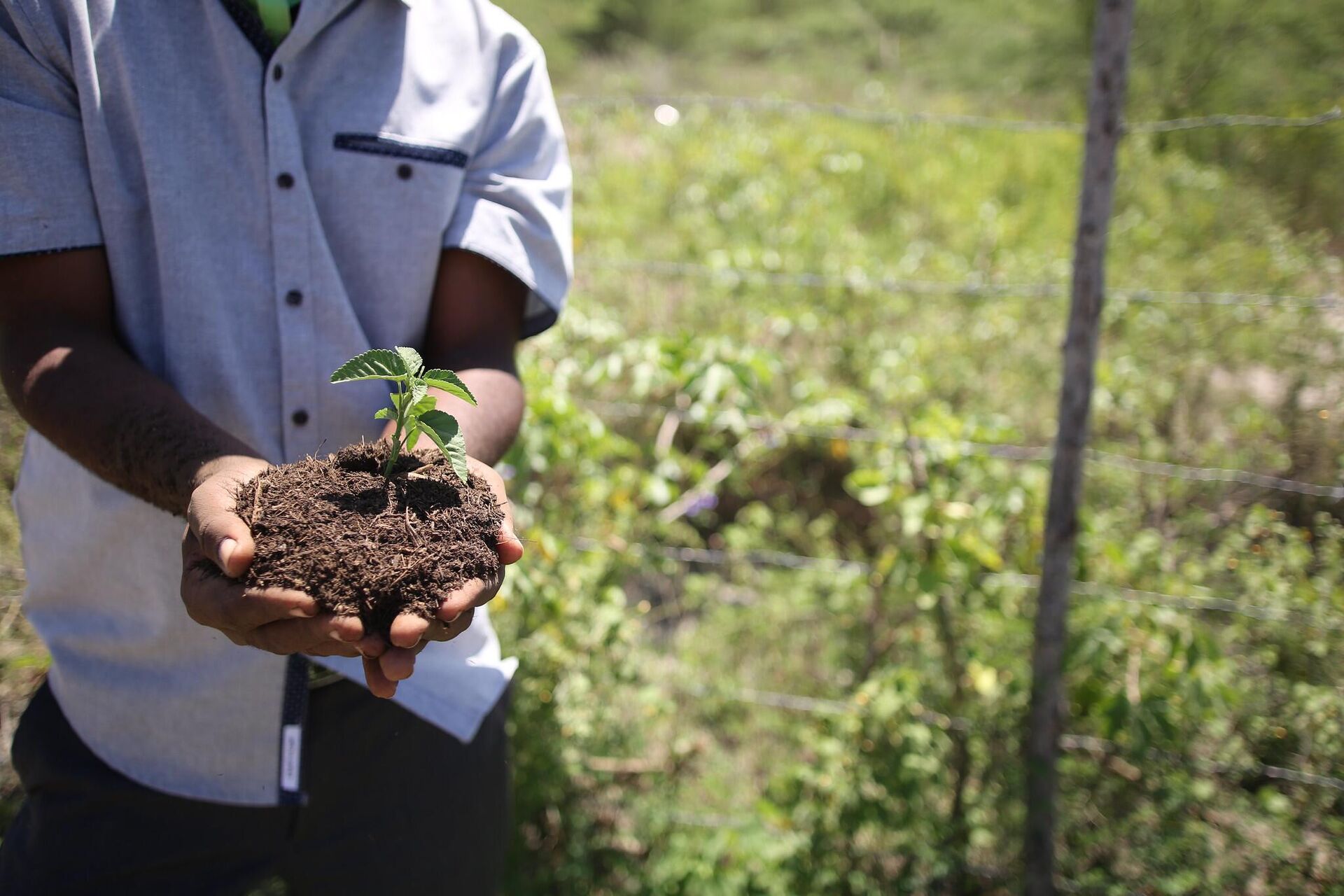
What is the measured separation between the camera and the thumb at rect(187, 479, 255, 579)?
39.7 inches

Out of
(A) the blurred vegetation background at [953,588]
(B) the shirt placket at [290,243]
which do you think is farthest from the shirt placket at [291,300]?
(A) the blurred vegetation background at [953,588]

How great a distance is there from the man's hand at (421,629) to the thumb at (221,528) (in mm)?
158

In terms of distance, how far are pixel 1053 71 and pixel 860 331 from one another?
121 inches

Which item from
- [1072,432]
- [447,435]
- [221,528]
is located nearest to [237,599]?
[221,528]

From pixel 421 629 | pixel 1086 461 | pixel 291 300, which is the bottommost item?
pixel 421 629

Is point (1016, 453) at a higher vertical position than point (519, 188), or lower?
lower

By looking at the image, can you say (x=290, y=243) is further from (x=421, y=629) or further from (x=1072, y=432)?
(x=1072, y=432)

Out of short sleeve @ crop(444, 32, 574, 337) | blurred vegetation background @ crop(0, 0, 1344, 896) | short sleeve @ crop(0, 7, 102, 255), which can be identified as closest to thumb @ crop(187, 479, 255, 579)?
short sleeve @ crop(0, 7, 102, 255)

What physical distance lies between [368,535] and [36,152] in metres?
0.64

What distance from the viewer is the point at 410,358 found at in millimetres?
1143

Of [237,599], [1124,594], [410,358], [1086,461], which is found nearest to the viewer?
[237,599]

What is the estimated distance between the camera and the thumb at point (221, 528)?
3.31ft

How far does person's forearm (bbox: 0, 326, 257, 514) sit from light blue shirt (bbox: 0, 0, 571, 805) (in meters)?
0.10

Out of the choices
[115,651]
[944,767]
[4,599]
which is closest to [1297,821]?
[944,767]
